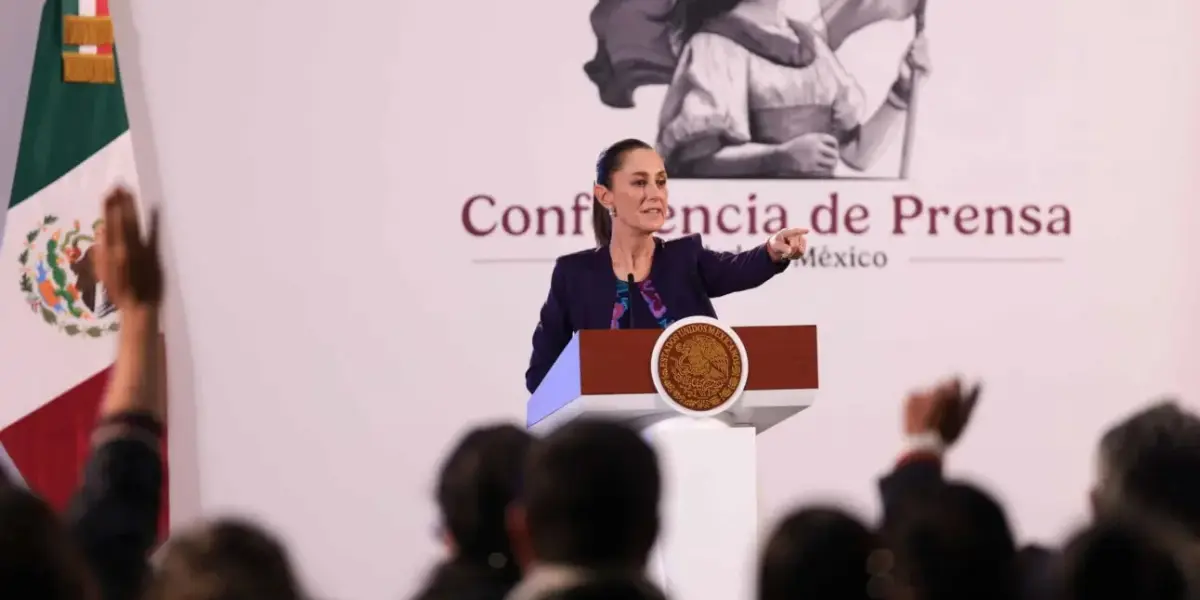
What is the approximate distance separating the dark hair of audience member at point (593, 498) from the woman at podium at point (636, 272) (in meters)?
2.05

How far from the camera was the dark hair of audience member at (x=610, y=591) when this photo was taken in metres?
1.36

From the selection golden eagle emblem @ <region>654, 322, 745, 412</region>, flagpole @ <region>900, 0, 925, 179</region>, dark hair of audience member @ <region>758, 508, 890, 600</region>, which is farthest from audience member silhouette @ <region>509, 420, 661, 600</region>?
flagpole @ <region>900, 0, 925, 179</region>

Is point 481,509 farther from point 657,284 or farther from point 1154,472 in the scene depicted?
point 657,284

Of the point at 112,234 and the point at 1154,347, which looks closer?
the point at 112,234

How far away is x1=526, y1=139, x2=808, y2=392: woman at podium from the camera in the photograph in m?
3.60

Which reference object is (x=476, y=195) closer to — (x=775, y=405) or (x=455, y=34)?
(x=455, y=34)

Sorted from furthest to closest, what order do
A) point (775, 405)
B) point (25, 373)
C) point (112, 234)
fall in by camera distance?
point (25, 373), point (775, 405), point (112, 234)

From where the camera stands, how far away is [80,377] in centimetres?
513

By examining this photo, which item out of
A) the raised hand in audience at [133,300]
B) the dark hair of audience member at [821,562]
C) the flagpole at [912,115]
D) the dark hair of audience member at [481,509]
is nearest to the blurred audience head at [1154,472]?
the dark hair of audience member at [821,562]

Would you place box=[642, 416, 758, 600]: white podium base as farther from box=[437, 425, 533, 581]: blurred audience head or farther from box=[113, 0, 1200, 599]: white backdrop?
box=[113, 0, 1200, 599]: white backdrop

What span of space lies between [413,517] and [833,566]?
412cm

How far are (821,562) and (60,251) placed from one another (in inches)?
176

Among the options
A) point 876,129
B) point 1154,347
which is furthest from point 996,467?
point 876,129

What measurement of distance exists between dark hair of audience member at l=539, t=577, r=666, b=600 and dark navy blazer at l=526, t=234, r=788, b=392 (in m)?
2.19
